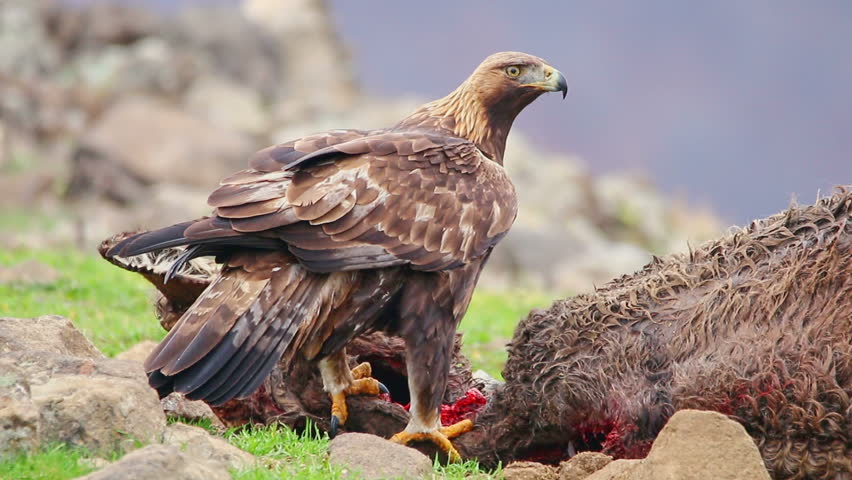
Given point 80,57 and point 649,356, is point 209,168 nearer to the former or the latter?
point 80,57

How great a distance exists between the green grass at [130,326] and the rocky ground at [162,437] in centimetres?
11

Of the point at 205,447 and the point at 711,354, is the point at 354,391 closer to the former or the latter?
the point at 205,447

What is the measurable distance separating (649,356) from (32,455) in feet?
10.1

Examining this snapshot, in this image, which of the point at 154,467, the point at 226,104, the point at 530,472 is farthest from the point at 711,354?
the point at 226,104

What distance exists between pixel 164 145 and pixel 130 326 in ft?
62.7

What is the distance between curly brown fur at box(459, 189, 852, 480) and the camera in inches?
204

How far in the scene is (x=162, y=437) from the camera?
5.08m

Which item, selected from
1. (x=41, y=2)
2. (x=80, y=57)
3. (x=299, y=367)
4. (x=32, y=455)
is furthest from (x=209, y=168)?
(x=32, y=455)

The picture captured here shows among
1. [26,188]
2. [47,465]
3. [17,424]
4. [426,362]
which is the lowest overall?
[47,465]

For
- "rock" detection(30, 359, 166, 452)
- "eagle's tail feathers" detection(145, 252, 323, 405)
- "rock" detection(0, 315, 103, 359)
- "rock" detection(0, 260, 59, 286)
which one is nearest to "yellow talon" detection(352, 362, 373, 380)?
"eagle's tail feathers" detection(145, 252, 323, 405)

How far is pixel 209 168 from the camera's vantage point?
27.8m

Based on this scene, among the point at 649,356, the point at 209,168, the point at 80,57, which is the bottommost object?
the point at 649,356

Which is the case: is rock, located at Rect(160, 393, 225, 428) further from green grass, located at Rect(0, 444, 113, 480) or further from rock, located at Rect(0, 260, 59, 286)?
rock, located at Rect(0, 260, 59, 286)

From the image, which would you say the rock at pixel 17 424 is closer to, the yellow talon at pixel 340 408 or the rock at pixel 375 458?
the rock at pixel 375 458
